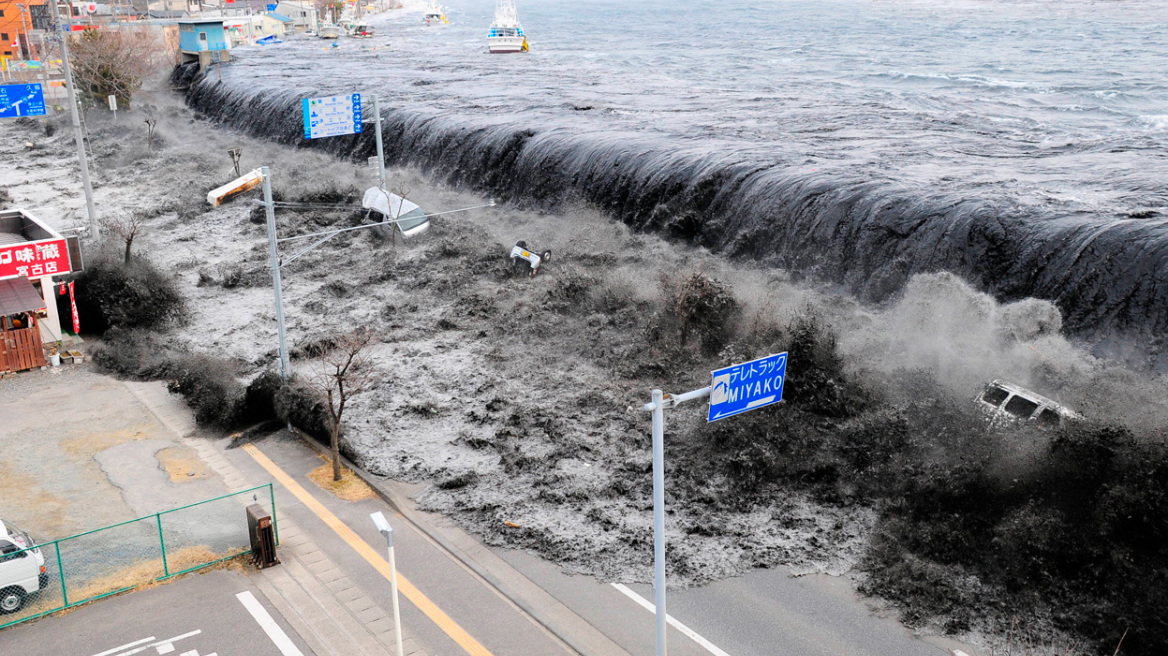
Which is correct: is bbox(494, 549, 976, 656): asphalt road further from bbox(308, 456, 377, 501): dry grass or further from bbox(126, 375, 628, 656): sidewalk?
→ bbox(308, 456, 377, 501): dry grass

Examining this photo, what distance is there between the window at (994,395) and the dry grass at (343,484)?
1433 cm

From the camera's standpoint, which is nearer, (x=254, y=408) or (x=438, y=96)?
(x=254, y=408)

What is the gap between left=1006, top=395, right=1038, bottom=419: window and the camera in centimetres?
2075

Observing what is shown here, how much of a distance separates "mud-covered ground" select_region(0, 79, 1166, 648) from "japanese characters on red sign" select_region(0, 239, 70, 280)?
15.3 feet

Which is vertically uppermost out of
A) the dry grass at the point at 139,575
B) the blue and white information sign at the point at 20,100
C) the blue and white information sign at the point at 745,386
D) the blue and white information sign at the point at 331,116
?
the blue and white information sign at the point at 20,100

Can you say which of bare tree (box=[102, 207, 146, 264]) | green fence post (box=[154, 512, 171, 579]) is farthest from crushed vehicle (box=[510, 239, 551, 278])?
green fence post (box=[154, 512, 171, 579])

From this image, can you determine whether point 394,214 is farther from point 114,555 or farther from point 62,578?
point 62,578

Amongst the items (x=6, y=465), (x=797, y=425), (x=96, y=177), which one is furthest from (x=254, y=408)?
(x=96, y=177)

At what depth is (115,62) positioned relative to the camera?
7038 centimetres

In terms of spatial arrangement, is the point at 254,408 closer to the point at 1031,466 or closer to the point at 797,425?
the point at 797,425

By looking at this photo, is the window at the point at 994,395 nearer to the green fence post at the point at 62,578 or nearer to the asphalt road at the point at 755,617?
the asphalt road at the point at 755,617

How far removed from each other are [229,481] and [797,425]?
44.6 ft

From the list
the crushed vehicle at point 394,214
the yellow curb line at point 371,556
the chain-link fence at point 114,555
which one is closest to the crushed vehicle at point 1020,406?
the yellow curb line at point 371,556

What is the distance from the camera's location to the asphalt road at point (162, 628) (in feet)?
49.8
